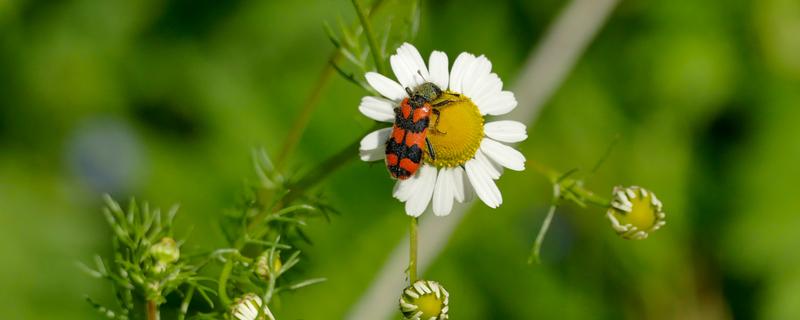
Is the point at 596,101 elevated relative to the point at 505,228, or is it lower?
elevated

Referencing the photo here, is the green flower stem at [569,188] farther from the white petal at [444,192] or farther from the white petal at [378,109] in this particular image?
the white petal at [378,109]

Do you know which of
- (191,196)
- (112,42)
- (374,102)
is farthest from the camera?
(112,42)

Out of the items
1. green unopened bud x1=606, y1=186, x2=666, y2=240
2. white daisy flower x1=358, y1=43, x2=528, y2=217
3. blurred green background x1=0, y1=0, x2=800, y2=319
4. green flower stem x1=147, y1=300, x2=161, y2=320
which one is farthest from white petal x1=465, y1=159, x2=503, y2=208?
blurred green background x1=0, y1=0, x2=800, y2=319

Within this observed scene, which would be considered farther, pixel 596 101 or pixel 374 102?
pixel 596 101

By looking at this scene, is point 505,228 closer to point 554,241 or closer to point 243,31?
point 554,241

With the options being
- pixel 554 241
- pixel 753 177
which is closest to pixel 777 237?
pixel 753 177

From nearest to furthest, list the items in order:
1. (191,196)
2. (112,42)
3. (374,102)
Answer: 1. (374,102)
2. (191,196)
3. (112,42)

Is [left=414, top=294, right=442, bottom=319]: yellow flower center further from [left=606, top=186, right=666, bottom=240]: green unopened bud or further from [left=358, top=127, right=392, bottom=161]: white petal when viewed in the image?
[left=606, top=186, right=666, bottom=240]: green unopened bud
